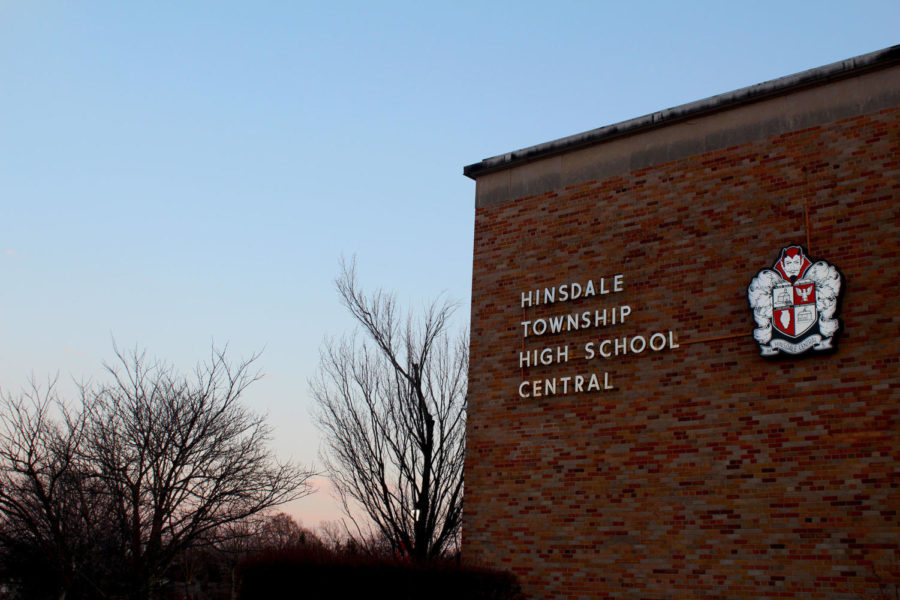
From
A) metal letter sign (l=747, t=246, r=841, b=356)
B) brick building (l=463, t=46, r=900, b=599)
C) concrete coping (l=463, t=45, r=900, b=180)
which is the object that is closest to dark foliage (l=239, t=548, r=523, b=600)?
brick building (l=463, t=46, r=900, b=599)

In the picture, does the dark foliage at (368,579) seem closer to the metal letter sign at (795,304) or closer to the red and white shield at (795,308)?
the metal letter sign at (795,304)

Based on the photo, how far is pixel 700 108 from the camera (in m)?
13.9

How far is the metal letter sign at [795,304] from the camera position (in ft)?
38.6

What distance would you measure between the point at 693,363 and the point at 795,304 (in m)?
1.71

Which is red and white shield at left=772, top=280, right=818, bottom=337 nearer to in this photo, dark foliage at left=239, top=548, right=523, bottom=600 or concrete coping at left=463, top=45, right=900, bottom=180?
concrete coping at left=463, top=45, right=900, bottom=180

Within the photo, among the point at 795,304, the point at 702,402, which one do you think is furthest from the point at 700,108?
the point at 702,402

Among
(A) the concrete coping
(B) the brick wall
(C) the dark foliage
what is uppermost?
(A) the concrete coping

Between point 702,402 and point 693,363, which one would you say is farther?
point 693,363

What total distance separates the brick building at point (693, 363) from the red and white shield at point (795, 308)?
364mm

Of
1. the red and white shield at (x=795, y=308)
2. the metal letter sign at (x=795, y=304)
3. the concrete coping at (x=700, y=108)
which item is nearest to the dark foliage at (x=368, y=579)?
the metal letter sign at (x=795, y=304)

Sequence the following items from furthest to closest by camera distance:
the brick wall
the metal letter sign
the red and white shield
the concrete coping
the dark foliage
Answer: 1. the dark foliage
2. the concrete coping
3. the red and white shield
4. the metal letter sign
5. the brick wall

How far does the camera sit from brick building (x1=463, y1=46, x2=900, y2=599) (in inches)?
447

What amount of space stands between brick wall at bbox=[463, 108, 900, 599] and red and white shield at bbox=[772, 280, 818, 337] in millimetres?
397

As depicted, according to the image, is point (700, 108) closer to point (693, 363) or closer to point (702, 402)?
point (693, 363)
